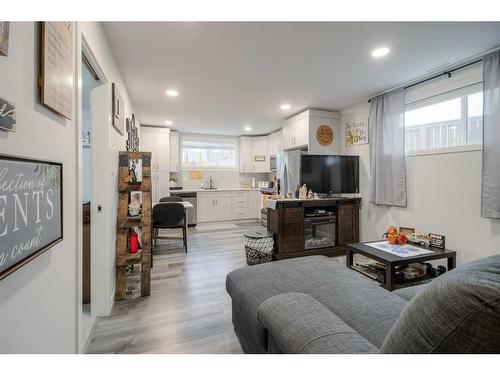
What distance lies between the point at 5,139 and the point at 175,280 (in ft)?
7.68

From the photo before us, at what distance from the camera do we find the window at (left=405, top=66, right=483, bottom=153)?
244cm

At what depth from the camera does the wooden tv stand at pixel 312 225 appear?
3.35m

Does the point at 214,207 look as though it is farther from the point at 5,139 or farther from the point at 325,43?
the point at 5,139

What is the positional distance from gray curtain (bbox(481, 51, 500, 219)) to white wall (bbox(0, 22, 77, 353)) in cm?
336

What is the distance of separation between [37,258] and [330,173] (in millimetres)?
3547

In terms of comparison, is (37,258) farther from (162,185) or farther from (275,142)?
(275,142)

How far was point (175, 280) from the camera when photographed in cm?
270

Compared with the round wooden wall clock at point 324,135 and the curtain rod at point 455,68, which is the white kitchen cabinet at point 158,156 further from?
the curtain rod at point 455,68

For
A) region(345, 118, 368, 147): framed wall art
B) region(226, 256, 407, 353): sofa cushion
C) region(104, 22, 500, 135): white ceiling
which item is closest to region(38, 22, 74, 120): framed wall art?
region(104, 22, 500, 135): white ceiling

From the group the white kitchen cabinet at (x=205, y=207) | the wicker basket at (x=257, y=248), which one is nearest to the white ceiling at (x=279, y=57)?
the wicker basket at (x=257, y=248)

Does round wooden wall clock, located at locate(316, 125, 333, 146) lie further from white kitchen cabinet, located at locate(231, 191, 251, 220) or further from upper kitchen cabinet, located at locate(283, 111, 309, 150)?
white kitchen cabinet, located at locate(231, 191, 251, 220)

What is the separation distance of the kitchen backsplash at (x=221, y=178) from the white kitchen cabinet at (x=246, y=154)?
0.34 meters

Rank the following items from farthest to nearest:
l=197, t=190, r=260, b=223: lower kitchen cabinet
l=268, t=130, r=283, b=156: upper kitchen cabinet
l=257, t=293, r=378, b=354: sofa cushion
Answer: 1. l=197, t=190, r=260, b=223: lower kitchen cabinet
2. l=268, t=130, r=283, b=156: upper kitchen cabinet
3. l=257, t=293, r=378, b=354: sofa cushion
